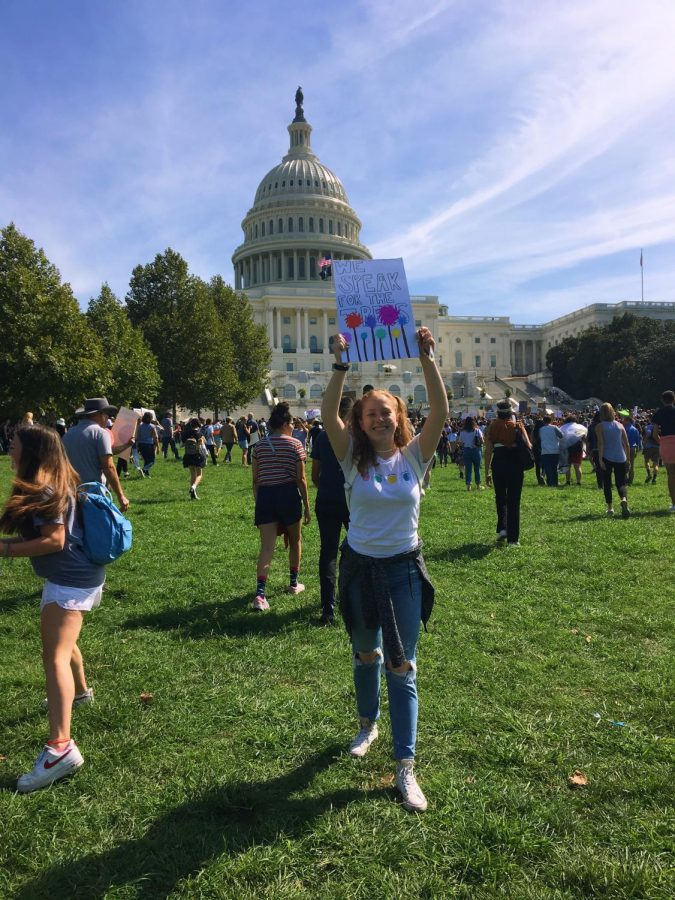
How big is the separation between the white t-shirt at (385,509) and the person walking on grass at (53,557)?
159 cm

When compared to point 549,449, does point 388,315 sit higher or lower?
higher

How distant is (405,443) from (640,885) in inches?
88.8

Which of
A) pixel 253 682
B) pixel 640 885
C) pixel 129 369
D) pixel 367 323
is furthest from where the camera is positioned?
pixel 129 369

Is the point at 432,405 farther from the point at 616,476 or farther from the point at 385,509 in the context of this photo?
the point at 616,476

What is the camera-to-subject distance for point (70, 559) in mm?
3660

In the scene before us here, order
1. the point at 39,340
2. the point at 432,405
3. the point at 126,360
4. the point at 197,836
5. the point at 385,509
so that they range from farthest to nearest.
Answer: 1. the point at 126,360
2. the point at 39,340
3. the point at 432,405
4. the point at 385,509
5. the point at 197,836

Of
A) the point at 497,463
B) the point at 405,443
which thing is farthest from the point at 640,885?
the point at 497,463

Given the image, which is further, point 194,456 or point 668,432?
point 194,456

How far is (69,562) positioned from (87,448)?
3.14m

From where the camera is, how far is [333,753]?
3.80 meters

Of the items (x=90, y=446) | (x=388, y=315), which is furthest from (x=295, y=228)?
(x=388, y=315)

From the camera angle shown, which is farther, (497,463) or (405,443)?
(497,463)

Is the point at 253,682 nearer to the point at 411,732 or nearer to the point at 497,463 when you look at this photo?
the point at 411,732

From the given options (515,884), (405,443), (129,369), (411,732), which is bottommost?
(515,884)
